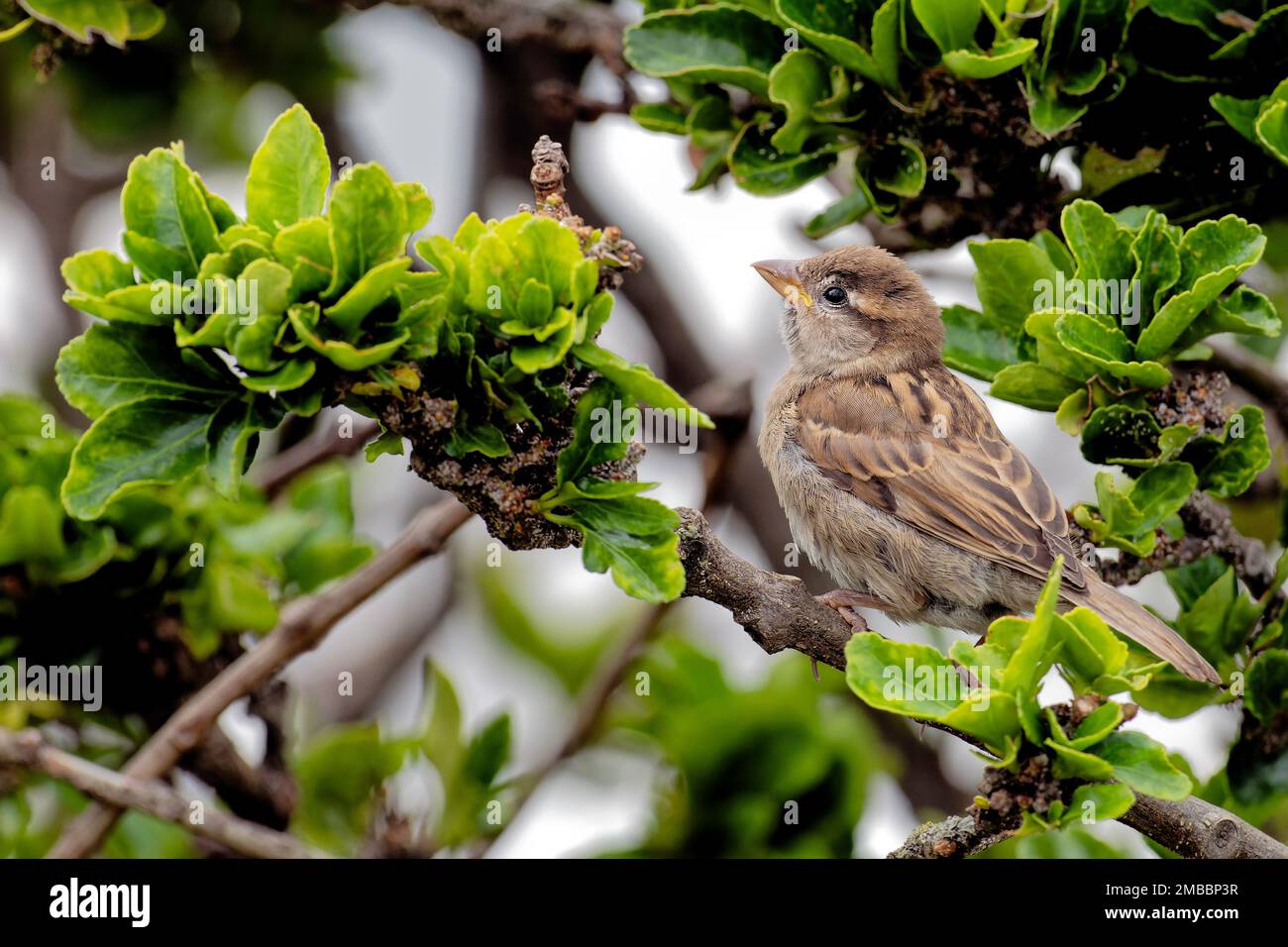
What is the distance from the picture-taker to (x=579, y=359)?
7.89 feet

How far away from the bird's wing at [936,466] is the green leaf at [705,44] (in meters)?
1.13

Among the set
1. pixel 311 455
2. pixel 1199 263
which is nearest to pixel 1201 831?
pixel 1199 263

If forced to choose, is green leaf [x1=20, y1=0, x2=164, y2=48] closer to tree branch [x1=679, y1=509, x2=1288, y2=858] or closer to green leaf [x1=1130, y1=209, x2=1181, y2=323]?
tree branch [x1=679, y1=509, x2=1288, y2=858]

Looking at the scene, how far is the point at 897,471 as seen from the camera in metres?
3.96

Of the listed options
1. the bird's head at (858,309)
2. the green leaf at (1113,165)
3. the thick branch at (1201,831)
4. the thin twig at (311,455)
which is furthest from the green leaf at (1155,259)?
the thin twig at (311,455)

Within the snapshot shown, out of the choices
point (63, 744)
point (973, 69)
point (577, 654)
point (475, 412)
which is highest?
point (973, 69)

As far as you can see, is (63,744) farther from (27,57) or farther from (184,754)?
(27,57)

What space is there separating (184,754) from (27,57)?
2.28 metres

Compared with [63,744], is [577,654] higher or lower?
lower

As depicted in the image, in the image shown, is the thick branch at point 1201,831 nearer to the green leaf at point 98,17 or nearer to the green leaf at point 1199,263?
the green leaf at point 1199,263

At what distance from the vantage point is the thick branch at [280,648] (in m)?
3.40

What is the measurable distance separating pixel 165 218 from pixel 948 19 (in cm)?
156
